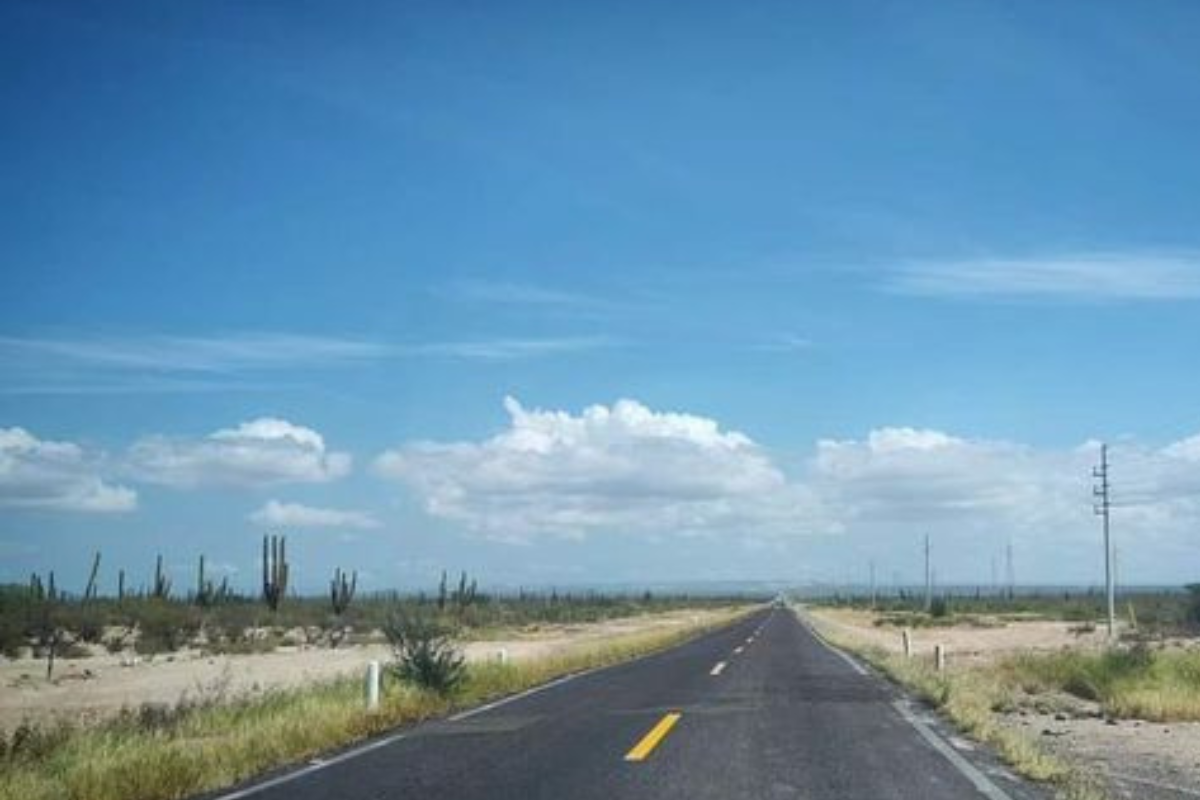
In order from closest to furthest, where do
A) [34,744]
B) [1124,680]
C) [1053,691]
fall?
1. [34,744]
2. [1124,680]
3. [1053,691]

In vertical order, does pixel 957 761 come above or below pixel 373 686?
below

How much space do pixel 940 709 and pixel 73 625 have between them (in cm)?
4483

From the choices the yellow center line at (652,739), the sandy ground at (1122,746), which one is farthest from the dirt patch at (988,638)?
the yellow center line at (652,739)

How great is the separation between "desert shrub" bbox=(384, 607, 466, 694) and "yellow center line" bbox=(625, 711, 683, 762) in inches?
169

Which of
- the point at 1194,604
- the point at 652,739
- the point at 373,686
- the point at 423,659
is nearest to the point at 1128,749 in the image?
the point at 652,739

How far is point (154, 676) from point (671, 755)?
27.3m

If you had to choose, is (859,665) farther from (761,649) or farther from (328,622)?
(328,622)

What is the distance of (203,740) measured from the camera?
1396 centimetres

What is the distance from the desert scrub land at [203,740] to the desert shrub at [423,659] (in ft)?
0.75

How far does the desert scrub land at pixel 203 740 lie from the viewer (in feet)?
35.2

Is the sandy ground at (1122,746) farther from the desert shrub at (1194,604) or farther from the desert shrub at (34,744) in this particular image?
the desert shrub at (1194,604)

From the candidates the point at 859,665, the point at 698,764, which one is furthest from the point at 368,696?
the point at 859,665

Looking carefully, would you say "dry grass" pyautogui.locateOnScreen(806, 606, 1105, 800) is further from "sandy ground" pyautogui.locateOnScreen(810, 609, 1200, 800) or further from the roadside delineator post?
the roadside delineator post

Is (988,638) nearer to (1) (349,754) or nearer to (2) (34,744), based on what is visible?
(1) (349,754)
